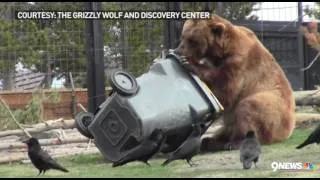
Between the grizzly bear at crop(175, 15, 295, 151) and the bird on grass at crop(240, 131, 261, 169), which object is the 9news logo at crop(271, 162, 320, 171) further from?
the grizzly bear at crop(175, 15, 295, 151)

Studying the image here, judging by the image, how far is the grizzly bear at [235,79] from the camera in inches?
250

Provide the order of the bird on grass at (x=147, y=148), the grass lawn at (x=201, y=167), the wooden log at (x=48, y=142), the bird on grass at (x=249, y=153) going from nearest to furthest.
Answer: the grass lawn at (x=201, y=167)
the bird on grass at (x=249, y=153)
the bird on grass at (x=147, y=148)
the wooden log at (x=48, y=142)

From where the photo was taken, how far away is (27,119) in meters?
10.5

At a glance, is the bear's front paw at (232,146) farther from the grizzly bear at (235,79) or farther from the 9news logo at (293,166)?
the 9news logo at (293,166)

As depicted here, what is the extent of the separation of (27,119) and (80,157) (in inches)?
149

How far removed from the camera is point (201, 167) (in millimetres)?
5445

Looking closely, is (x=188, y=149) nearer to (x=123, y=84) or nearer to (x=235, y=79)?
(x=123, y=84)

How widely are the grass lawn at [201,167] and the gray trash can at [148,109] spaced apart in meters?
0.25

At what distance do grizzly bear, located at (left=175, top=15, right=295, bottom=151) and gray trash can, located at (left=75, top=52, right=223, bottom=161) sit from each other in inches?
19.2

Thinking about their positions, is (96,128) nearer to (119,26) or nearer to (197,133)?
(197,133)

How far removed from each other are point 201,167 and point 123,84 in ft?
3.20

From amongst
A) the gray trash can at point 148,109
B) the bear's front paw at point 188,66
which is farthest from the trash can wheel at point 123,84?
the bear's front paw at point 188,66

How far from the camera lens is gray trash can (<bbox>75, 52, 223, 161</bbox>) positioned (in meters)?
5.28

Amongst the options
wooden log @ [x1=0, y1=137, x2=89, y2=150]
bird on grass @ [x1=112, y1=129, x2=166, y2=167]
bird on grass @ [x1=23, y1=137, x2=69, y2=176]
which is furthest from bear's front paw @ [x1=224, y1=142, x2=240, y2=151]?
wooden log @ [x1=0, y1=137, x2=89, y2=150]
